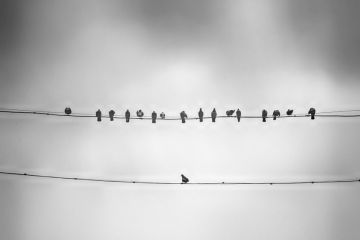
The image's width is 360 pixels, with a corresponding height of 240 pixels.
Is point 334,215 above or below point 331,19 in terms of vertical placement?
below

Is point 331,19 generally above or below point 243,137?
above

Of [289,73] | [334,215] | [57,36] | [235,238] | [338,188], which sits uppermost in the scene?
[57,36]

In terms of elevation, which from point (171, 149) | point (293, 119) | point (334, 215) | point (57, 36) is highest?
point (57, 36)

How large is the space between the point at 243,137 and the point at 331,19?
154 centimetres

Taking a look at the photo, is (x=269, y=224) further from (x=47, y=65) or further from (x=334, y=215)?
(x=47, y=65)

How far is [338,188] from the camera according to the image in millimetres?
3789

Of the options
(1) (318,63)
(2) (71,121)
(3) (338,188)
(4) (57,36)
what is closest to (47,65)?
(4) (57,36)

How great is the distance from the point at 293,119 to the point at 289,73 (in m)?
0.49

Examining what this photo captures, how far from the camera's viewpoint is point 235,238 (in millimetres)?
3781

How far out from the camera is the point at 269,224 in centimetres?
377

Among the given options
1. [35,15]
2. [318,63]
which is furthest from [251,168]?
[35,15]

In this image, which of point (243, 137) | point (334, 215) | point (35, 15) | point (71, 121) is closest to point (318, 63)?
point (243, 137)

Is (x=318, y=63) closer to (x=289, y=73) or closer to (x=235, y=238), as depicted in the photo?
(x=289, y=73)

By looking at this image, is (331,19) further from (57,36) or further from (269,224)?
(57,36)
